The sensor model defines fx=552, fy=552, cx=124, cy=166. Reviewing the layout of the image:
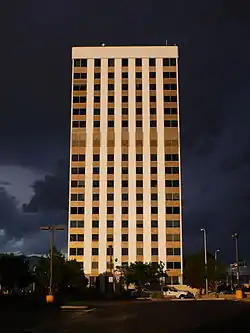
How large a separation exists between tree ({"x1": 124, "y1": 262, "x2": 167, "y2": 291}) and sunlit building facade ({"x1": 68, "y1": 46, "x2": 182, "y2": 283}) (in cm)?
1335

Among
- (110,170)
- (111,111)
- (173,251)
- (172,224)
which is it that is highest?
(111,111)

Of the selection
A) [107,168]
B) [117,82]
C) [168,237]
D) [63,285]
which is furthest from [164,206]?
[63,285]

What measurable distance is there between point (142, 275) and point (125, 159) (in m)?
35.2

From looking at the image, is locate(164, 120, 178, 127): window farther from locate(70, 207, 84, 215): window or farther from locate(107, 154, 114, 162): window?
locate(70, 207, 84, 215): window

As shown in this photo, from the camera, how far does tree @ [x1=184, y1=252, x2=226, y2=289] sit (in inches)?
4373

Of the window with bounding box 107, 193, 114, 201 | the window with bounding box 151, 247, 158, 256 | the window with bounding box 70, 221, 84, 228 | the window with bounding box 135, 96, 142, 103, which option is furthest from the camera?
the window with bounding box 135, 96, 142, 103

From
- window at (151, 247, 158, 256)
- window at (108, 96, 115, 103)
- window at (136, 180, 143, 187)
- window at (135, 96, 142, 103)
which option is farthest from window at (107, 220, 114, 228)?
window at (135, 96, 142, 103)

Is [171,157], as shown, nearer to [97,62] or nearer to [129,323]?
[97,62]

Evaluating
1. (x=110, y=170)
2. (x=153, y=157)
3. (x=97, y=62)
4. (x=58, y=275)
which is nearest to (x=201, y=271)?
(x=153, y=157)

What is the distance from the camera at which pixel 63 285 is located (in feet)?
265

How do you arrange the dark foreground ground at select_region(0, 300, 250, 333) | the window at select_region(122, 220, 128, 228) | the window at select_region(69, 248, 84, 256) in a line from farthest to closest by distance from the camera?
the window at select_region(122, 220, 128, 228), the window at select_region(69, 248, 84, 256), the dark foreground ground at select_region(0, 300, 250, 333)

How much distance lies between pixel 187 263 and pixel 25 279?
48.7m

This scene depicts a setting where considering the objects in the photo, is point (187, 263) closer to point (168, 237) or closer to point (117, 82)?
point (168, 237)

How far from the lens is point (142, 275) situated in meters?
108
